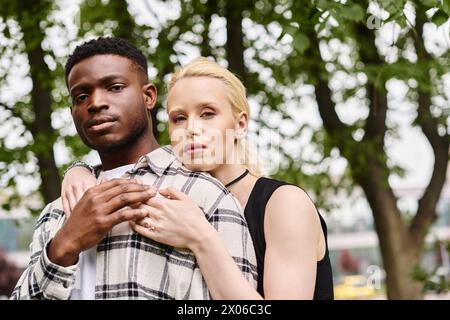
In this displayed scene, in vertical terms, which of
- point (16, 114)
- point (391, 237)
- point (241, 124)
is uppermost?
point (16, 114)

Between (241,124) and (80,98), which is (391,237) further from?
(80,98)

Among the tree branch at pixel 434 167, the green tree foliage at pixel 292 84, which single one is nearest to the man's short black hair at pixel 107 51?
the green tree foliage at pixel 292 84

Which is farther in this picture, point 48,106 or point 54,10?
point 54,10

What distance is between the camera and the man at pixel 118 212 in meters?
2.11

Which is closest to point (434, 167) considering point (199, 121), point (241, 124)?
point (241, 124)

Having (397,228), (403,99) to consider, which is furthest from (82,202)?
(403,99)

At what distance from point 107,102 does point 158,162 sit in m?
0.28

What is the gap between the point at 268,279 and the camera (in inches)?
85.0

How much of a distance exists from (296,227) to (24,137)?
22.6 ft

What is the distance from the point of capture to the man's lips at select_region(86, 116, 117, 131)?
231cm

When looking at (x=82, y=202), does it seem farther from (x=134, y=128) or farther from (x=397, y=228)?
(x=397, y=228)

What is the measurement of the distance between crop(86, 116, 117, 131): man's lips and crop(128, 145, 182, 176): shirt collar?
0.17 metres

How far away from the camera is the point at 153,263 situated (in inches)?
84.4
